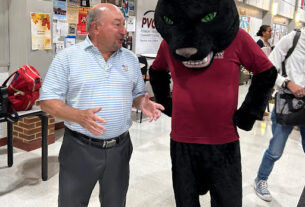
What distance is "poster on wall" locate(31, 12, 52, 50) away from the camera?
12.4 ft

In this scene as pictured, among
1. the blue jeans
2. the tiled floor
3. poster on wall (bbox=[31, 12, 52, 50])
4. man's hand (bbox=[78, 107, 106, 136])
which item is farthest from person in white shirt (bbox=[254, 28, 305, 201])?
poster on wall (bbox=[31, 12, 52, 50])

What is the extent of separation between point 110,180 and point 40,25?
2.74 meters

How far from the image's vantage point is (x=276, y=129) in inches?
104

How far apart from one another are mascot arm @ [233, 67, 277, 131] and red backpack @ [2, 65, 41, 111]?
76.5 inches

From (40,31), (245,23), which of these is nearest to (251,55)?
(40,31)

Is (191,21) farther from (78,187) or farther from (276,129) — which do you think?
(276,129)

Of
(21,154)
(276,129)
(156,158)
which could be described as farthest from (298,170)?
(21,154)

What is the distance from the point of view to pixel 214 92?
1.63m

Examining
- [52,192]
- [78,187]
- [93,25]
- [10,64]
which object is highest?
[93,25]

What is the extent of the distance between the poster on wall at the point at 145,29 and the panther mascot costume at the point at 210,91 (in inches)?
168

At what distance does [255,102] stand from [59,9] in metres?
3.21

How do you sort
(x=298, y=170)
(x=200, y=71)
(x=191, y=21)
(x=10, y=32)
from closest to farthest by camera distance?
(x=191, y=21) < (x=200, y=71) < (x=298, y=170) < (x=10, y=32)

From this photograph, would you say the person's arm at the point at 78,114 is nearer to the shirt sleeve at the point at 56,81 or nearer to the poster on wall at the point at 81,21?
the shirt sleeve at the point at 56,81

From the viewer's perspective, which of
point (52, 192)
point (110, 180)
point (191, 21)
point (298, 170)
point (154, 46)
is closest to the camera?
point (191, 21)
